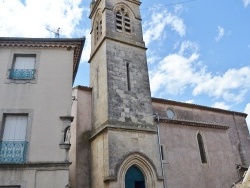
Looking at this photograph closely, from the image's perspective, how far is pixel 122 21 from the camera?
18.1 metres

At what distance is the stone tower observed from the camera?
44.9 ft

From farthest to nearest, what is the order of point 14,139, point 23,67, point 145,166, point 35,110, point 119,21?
point 119,21 → point 145,166 → point 23,67 → point 35,110 → point 14,139

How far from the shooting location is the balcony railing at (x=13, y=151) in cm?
981

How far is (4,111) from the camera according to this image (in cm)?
1076

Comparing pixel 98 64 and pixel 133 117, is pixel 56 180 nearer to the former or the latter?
pixel 133 117

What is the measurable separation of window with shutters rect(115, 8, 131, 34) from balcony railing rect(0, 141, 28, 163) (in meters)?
10.2

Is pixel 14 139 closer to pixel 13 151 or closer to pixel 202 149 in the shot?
pixel 13 151

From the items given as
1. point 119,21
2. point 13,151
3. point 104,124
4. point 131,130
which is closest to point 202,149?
point 131,130

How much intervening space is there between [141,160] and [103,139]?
7.34 ft

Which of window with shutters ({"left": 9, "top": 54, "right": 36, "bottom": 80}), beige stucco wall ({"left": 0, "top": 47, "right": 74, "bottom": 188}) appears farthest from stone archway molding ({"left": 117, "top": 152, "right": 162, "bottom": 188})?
window with shutters ({"left": 9, "top": 54, "right": 36, "bottom": 80})

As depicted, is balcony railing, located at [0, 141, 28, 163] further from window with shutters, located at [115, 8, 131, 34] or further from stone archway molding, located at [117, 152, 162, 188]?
window with shutters, located at [115, 8, 131, 34]

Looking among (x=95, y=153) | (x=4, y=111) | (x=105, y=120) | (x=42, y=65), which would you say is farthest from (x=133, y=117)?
(x=4, y=111)

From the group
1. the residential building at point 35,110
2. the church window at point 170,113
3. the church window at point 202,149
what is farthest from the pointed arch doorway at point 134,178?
the church window at point 170,113

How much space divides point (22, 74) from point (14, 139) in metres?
2.88
